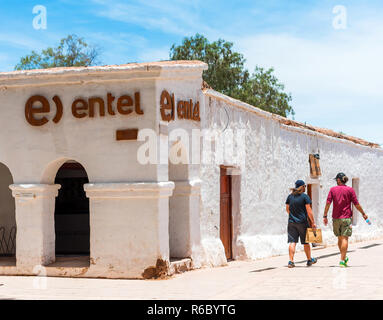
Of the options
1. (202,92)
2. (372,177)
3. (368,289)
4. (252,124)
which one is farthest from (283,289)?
(372,177)

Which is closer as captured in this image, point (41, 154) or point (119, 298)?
point (119, 298)

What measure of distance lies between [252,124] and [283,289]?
6663 millimetres

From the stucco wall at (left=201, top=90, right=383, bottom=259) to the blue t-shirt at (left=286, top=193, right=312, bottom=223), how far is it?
1.91m

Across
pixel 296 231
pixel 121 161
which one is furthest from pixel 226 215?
pixel 121 161

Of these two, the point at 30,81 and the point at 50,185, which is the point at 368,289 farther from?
the point at 30,81

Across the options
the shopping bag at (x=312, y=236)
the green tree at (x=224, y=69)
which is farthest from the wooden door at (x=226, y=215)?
the green tree at (x=224, y=69)

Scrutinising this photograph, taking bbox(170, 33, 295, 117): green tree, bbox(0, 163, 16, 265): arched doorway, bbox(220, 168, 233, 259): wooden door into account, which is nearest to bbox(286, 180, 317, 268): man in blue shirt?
bbox(220, 168, 233, 259): wooden door

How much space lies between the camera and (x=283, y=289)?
7859 millimetres

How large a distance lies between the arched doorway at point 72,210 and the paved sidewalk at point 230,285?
4557mm

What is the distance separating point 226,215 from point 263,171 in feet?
6.73

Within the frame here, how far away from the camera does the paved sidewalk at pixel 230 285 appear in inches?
298

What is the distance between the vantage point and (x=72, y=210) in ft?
48.6

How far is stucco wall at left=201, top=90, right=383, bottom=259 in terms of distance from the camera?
12.0 meters
